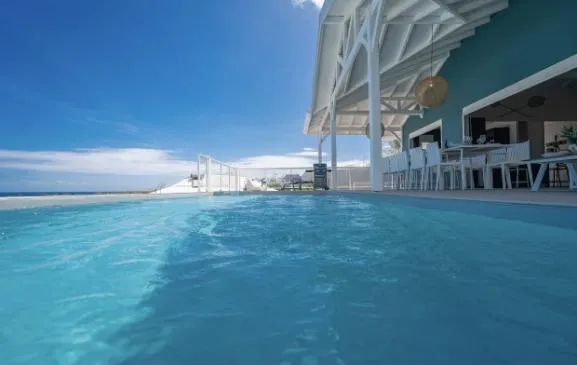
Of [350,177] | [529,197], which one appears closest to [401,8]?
[529,197]

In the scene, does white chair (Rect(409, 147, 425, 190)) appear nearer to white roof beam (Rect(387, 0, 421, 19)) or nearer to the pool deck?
white roof beam (Rect(387, 0, 421, 19))

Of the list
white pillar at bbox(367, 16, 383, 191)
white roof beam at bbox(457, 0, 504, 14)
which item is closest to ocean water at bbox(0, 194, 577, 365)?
white pillar at bbox(367, 16, 383, 191)

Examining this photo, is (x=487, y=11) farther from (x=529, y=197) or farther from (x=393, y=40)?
(x=529, y=197)

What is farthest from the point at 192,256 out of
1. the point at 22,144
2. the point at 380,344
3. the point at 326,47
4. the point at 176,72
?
the point at 22,144

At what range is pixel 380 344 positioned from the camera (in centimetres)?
70

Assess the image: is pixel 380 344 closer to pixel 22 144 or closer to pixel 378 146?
pixel 378 146

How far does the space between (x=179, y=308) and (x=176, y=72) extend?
10.5 meters

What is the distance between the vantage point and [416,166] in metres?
5.74

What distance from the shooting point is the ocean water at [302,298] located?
688mm

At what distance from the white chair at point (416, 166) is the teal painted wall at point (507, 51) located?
1.59 metres

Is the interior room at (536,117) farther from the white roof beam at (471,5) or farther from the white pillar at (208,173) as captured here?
the white pillar at (208,173)

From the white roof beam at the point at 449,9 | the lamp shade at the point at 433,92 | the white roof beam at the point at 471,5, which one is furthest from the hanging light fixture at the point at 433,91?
the white roof beam at the point at 471,5

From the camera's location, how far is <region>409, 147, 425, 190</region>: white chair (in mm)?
5445

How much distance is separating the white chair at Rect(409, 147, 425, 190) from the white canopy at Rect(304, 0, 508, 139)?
Answer: 199 cm
